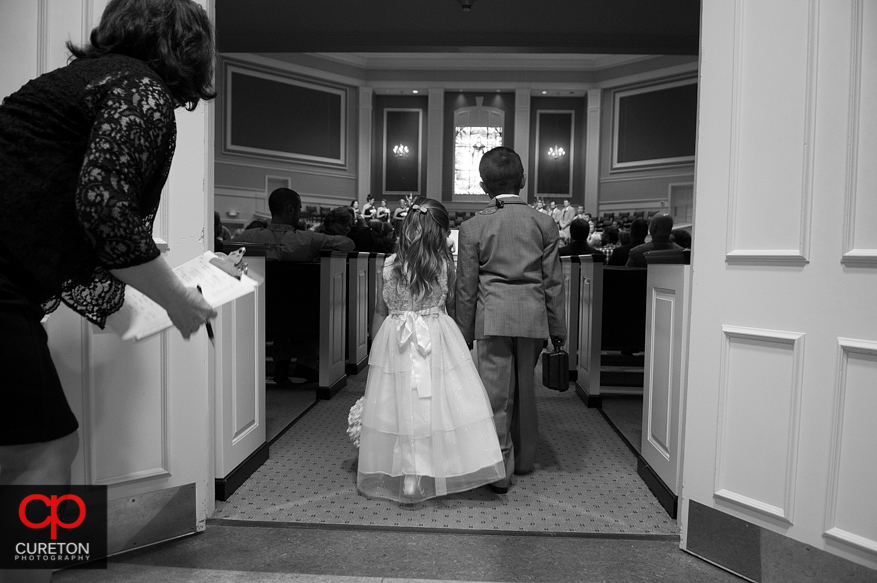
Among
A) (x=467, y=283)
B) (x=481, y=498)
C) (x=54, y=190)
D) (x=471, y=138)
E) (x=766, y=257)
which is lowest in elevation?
(x=481, y=498)

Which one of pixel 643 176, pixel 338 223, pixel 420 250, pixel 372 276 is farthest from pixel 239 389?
pixel 643 176

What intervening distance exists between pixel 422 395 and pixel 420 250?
0.62 m

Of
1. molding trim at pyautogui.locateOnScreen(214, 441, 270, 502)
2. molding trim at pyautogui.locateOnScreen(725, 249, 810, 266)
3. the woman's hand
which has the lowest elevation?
molding trim at pyautogui.locateOnScreen(214, 441, 270, 502)

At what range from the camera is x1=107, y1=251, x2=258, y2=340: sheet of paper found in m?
1.27

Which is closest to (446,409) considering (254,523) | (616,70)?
(254,523)

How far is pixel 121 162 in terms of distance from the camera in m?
1.10

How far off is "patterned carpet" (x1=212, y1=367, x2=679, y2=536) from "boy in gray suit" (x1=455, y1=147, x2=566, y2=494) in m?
0.20

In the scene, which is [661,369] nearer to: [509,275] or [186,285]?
[509,275]

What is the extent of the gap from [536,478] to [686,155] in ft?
36.9

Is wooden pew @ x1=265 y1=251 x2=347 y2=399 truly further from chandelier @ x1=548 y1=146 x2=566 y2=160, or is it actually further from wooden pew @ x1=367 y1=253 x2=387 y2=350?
chandelier @ x1=548 y1=146 x2=566 y2=160

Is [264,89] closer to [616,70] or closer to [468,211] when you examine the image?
[468,211]

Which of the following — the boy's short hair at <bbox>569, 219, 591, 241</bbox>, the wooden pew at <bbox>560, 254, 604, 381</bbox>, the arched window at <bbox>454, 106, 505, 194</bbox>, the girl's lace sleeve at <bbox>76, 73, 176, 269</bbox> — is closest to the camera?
the girl's lace sleeve at <bbox>76, 73, 176, 269</bbox>

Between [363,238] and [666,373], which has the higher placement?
[363,238]

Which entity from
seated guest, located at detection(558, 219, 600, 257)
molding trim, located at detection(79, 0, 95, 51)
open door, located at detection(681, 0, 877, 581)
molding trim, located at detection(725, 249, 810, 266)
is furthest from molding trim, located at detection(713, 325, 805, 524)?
seated guest, located at detection(558, 219, 600, 257)
